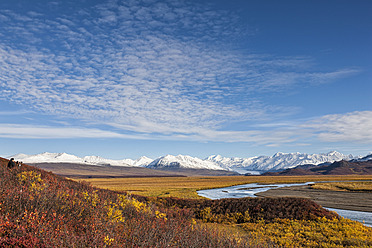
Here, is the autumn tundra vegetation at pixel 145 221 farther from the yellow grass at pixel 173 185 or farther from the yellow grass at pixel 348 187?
the yellow grass at pixel 348 187

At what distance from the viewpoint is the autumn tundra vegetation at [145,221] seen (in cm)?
604

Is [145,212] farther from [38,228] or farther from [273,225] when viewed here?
[273,225]

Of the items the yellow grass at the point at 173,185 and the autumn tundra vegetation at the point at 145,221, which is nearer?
the autumn tundra vegetation at the point at 145,221

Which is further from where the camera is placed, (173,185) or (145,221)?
(173,185)

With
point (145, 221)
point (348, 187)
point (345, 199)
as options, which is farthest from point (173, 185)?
point (145, 221)

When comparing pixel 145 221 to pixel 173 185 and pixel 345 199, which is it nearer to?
pixel 345 199

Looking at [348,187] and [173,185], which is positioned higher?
[348,187]

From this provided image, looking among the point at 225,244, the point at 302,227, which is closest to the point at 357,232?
the point at 302,227

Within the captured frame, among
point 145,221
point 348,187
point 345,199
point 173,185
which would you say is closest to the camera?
point 145,221

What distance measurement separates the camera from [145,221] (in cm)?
927

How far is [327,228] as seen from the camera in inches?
630

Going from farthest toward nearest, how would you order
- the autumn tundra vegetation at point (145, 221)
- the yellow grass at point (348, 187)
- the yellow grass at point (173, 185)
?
the yellow grass at point (173, 185) → the yellow grass at point (348, 187) → the autumn tundra vegetation at point (145, 221)

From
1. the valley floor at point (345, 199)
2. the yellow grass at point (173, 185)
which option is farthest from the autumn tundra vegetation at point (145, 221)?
the valley floor at point (345, 199)

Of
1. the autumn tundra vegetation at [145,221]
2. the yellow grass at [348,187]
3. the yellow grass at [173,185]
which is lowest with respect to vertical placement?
the yellow grass at [173,185]
